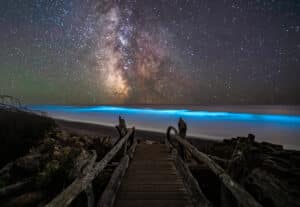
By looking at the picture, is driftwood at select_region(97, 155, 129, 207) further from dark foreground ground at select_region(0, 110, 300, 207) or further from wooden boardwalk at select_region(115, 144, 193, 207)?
dark foreground ground at select_region(0, 110, 300, 207)

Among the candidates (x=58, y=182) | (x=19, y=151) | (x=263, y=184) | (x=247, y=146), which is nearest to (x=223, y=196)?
(x=263, y=184)

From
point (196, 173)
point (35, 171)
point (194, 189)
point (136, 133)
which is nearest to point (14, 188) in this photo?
point (35, 171)

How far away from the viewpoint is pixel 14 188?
25.7 feet

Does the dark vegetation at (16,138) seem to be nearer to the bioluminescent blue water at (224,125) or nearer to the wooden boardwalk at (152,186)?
the wooden boardwalk at (152,186)

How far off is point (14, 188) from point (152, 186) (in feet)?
13.5

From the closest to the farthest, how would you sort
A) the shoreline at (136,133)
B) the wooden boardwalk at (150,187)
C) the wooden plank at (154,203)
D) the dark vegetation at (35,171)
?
the wooden boardwalk at (150,187) < the wooden plank at (154,203) < the dark vegetation at (35,171) < the shoreline at (136,133)

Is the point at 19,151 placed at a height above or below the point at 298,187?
below

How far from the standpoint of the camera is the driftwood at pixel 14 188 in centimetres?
736

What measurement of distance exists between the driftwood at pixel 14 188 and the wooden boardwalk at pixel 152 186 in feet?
10.4

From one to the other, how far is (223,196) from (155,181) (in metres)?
2.22

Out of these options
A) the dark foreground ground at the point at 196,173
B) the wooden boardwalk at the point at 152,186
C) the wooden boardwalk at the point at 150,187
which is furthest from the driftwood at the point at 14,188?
the wooden boardwalk at the point at 152,186

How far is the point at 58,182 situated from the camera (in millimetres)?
8680

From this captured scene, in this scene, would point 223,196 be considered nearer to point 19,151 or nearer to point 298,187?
point 298,187

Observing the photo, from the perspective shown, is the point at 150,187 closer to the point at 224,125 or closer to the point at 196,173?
the point at 196,173
